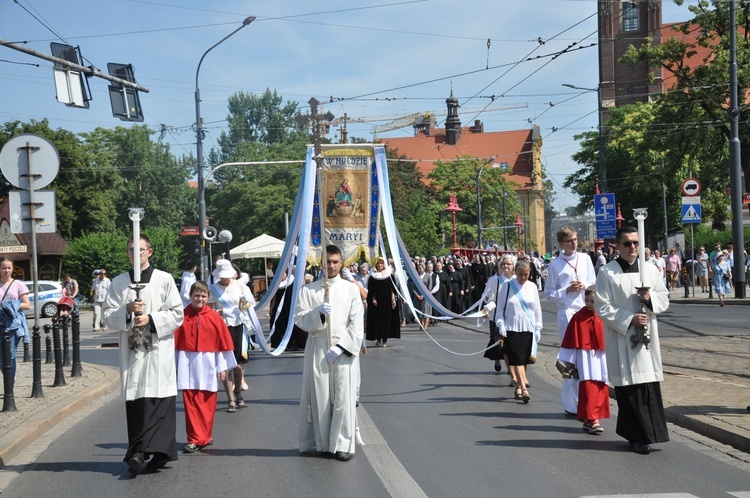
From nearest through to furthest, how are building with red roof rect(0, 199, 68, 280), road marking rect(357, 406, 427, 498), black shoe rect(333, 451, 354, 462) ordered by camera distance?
road marking rect(357, 406, 427, 498) < black shoe rect(333, 451, 354, 462) < building with red roof rect(0, 199, 68, 280)

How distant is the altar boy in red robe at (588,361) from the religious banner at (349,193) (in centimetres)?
720

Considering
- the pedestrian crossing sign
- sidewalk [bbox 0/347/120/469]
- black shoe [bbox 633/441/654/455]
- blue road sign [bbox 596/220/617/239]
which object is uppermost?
the pedestrian crossing sign

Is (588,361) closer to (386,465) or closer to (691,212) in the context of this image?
(386,465)

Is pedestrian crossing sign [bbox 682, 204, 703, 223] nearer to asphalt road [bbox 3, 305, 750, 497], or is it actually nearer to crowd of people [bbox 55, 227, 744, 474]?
asphalt road [bbox 3, 305, 750, 497]

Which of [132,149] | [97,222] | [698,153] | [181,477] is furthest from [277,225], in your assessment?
[181,477]

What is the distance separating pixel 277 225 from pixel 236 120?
28499mm

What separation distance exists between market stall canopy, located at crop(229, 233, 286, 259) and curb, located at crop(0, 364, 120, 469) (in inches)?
905

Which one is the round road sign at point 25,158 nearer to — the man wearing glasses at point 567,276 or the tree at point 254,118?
the man wearing glasses at point 567,276

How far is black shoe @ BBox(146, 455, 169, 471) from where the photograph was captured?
7.94 m

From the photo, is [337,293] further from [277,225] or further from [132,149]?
[132,149]

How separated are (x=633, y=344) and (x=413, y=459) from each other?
2.25m

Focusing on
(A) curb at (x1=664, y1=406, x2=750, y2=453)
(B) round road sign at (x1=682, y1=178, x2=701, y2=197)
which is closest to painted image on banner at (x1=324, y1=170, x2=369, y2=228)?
(A) curb at (x1=664, y1=406, x2=750, y2=453)

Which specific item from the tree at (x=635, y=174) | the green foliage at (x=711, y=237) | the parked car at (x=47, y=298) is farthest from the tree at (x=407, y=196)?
the parked car at (x=47, y=298)

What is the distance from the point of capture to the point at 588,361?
9.56m
